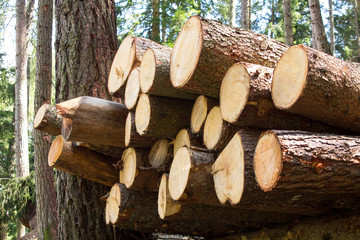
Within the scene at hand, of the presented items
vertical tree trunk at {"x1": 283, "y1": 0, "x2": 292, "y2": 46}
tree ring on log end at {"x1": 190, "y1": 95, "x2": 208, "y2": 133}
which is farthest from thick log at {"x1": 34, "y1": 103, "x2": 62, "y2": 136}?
vertical tree trunk at {"x1": 283, "y1": 0, "x2": 292, "y2": 46}

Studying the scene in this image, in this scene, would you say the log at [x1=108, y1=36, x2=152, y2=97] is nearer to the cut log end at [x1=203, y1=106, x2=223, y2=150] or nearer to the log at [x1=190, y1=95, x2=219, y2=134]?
the log at [x1=190, y1=95, x2=219, y2=134]

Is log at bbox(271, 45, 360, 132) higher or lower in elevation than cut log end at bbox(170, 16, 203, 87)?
lower

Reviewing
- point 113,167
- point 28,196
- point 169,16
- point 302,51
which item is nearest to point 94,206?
point 113,167

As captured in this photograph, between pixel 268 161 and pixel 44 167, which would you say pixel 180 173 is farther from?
pixel 44 167

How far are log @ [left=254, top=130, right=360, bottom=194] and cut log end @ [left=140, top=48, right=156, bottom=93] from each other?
1.14 m

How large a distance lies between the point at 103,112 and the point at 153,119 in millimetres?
653

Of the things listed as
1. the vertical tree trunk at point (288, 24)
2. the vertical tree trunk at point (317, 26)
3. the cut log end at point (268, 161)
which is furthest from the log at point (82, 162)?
the vertical tree trunk at point (288, 24)

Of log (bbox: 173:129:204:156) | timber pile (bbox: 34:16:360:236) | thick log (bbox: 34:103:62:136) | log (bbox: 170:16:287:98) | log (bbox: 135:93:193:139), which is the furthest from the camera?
thick log (bbox: 34:103:62:136)

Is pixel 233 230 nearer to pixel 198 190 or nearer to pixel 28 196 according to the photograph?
pixel 198 190

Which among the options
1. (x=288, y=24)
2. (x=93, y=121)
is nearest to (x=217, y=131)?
(x=93, y=121)

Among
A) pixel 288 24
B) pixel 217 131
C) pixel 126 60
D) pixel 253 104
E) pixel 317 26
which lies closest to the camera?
pixel 253 104

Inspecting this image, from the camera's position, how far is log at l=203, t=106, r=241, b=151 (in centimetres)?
238

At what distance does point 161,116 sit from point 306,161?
135 cm

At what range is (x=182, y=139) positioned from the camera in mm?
2859
